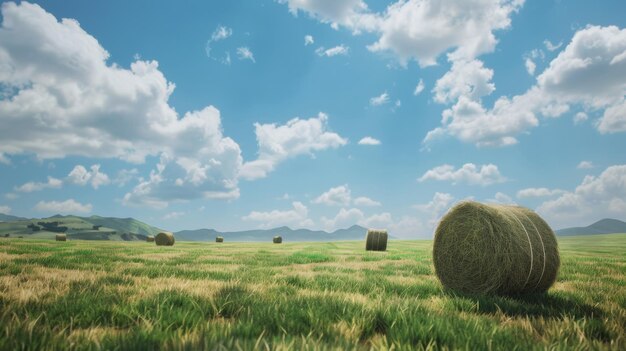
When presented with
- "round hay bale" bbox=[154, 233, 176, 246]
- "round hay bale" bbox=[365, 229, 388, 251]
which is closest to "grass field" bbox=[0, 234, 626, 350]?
"round hay bale" bbox=[365, 229, 388, 251]

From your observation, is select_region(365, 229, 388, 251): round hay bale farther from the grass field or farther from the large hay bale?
the grass field

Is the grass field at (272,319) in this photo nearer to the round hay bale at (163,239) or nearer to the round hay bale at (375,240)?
the round hay bale at (375,240)

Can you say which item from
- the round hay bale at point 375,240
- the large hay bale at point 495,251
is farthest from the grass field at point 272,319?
the round hay bale at point 375,240

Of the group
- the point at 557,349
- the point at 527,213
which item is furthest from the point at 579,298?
the point at 557,349

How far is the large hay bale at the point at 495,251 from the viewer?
7.05 meters

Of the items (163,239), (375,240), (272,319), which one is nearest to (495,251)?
(272,319)

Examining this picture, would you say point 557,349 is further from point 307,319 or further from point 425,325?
point 307,319

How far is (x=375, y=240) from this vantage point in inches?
1077

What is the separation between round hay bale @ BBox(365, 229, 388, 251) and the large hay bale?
1920 centimetres

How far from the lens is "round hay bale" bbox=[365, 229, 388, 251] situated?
2727cm

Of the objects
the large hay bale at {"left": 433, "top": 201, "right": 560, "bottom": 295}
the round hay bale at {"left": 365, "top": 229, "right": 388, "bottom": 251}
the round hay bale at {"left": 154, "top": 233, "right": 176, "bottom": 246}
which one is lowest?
the round hay bale at {"left": 154, "top": 233, "right": 176, "bottom": 246}

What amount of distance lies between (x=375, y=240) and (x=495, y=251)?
804 inches

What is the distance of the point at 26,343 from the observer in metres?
2.87

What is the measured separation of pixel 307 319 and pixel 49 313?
284 cm
